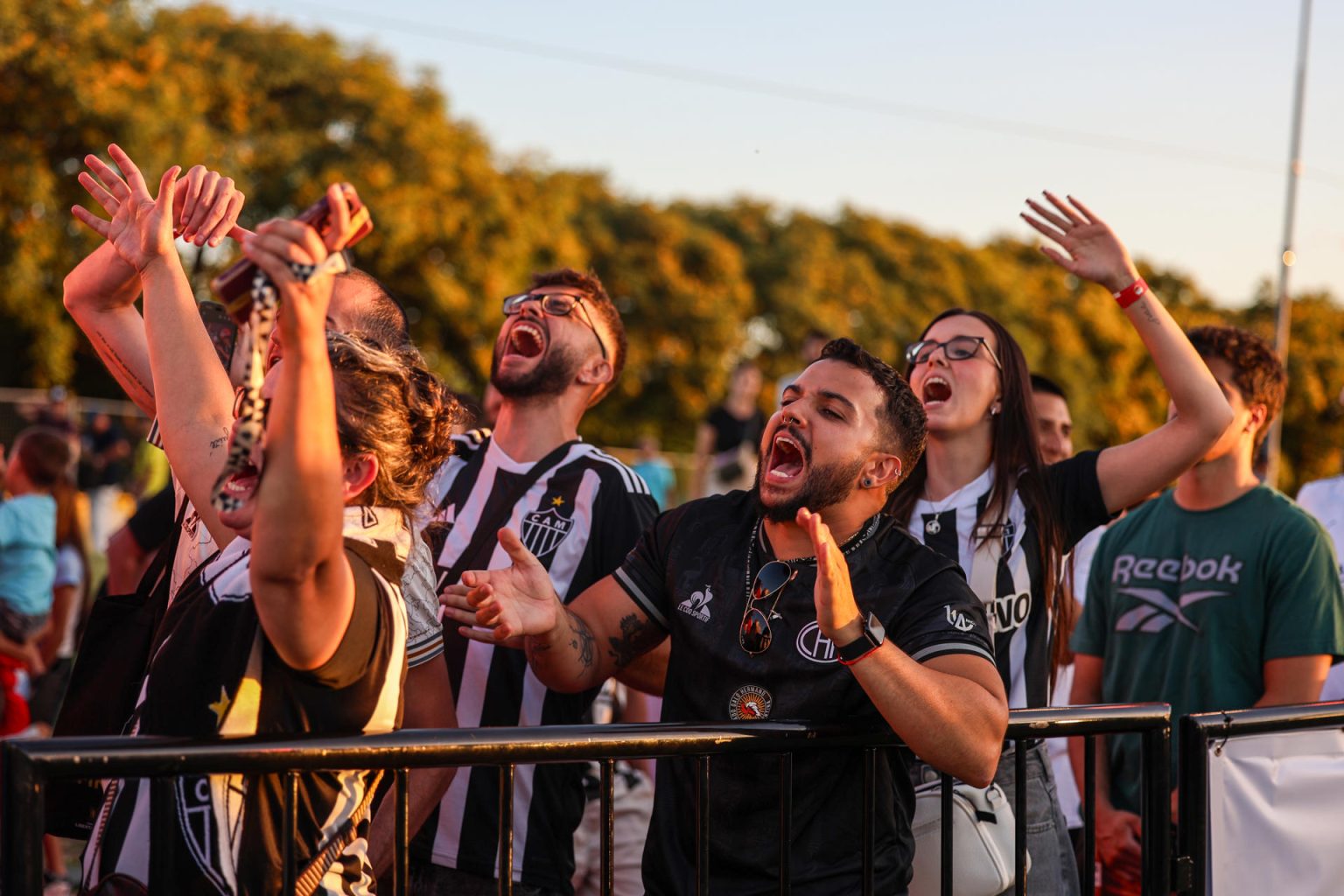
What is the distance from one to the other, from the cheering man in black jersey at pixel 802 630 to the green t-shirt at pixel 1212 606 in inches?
64.5

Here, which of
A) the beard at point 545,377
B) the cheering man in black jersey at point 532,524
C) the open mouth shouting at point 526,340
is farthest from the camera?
the open mouth shouting at point 526,340

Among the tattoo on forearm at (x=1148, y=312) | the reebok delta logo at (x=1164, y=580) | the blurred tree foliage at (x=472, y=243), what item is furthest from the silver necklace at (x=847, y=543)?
the blurred tree foliage at (x=472, y=243)

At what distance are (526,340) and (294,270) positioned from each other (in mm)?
2318

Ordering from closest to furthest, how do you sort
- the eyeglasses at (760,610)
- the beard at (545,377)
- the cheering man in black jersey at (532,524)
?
the eyeglasses at (760,610)
the cheering man in black jersey at (532,524)
the beard at (545,377)

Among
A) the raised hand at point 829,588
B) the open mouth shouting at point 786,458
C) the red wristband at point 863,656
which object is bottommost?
the red wristband at point 863,656

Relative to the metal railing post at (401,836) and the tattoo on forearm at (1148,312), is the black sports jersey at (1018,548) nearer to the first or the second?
the tattoo on forearm at (1148,312)

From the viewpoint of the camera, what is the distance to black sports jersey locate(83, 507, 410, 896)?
2395 mm

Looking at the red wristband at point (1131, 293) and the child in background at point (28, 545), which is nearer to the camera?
the red wristband at point (1131, 293)

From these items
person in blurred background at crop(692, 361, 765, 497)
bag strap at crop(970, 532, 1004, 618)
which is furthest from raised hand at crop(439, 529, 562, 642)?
person in blurred background at crop(692, 361, 765, 497)

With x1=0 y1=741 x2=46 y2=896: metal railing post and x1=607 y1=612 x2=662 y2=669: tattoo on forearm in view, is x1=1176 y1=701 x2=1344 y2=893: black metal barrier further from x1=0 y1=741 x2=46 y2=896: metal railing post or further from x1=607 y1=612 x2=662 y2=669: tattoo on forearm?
x1=0 y1=741 x2=46 y2=896: metal railing post

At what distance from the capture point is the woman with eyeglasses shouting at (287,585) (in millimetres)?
2182

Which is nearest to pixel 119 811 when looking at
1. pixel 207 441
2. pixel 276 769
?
pixel 276 769

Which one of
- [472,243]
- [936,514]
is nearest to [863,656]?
[936,514]

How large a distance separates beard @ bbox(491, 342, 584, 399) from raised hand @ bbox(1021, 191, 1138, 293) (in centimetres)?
149
